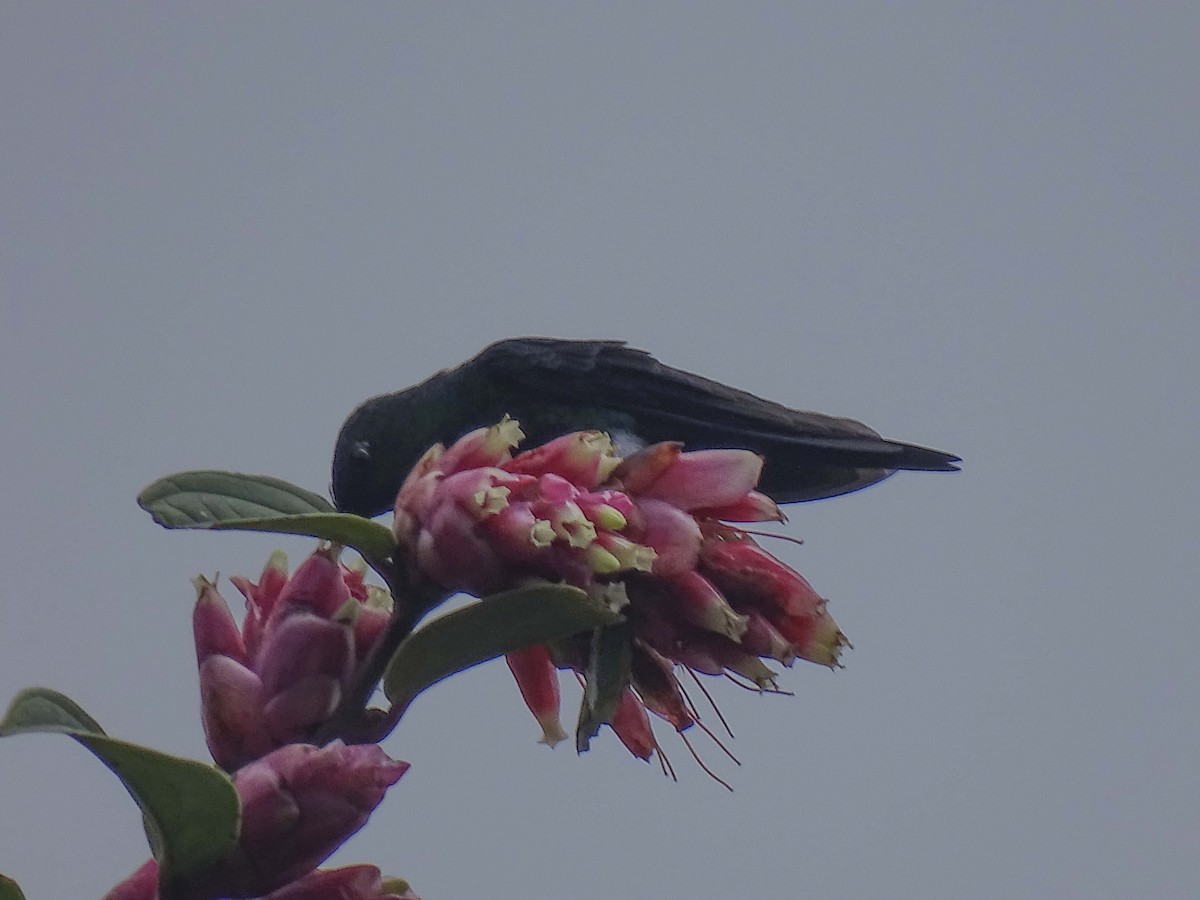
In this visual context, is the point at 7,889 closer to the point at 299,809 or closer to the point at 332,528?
the point at 299,809

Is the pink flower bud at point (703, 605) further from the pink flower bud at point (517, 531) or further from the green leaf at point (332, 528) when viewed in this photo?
the green leaf at point (332, 528)

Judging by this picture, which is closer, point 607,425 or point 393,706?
point 393,706

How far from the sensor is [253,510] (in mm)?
1287

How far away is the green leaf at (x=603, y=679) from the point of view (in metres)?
1.23

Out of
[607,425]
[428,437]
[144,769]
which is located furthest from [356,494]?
[144,769]

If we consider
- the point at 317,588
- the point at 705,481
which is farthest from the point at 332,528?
the point at 705,481

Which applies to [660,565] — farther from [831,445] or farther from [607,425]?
[607,425]

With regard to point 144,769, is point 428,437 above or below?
above

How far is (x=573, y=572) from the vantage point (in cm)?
116

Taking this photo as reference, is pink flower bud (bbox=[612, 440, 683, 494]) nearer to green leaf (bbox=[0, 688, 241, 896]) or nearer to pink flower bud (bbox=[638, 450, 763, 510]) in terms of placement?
pink flower bud (bbox=[638, 450, 763, 510])

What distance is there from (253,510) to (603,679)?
0.39 m

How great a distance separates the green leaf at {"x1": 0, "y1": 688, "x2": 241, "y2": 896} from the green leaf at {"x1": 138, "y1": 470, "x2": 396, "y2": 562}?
0.76ft

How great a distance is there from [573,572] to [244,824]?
1.13 feet

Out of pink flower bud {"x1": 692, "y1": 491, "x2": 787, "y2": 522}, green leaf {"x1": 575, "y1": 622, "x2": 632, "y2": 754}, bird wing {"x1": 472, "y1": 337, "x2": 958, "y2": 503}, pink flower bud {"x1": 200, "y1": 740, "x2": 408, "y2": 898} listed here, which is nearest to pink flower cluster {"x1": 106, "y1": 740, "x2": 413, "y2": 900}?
pink flower bud {"x1": 200, "y1": 740, "x2": 408, "y2": 898}
